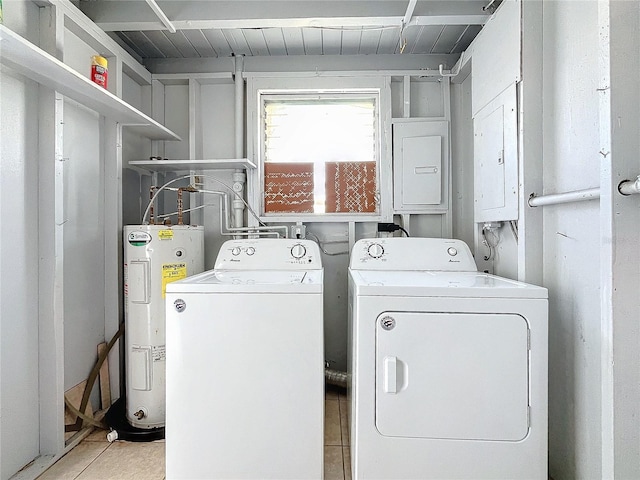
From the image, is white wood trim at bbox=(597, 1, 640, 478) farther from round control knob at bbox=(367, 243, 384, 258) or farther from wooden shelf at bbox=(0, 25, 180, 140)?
wooden shelf at bbox=(0, 25, 180, 140)

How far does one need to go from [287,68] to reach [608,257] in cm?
222

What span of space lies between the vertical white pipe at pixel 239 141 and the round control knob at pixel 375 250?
3.15ft

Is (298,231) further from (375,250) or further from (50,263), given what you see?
(50,263)

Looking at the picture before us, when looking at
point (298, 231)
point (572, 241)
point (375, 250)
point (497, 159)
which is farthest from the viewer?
point (298, 231)

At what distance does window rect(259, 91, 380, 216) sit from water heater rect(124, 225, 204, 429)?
2.70 ft

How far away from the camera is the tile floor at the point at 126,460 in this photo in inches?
59.7

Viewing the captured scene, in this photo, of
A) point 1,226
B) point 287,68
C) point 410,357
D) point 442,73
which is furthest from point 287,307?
point 442,73

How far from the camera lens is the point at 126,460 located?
5.33 feet

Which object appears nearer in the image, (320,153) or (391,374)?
(391,374)

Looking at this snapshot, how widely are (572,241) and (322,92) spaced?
180 centimetres

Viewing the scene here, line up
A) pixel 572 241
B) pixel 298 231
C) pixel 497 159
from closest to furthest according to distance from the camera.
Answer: pixel 572 241 → pixel 497 159 → pixel 298 231

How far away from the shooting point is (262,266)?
1968 millimetres

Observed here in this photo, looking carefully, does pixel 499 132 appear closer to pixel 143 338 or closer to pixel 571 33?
pixel 571 33

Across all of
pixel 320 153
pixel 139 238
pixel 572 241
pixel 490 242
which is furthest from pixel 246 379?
pixel 320 153
